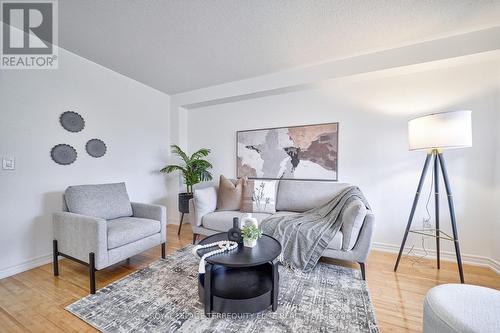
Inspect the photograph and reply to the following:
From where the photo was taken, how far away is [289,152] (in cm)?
302

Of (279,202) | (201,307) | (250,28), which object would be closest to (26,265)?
(201,307)

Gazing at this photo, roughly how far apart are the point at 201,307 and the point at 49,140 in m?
2.41

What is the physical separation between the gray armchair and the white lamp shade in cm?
281

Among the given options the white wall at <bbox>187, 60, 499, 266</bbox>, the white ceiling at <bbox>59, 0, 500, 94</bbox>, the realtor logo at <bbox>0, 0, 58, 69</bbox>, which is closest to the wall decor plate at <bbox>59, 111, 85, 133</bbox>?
→ the realtor logo at <bbox>0, 0, 58, 69</bbox>

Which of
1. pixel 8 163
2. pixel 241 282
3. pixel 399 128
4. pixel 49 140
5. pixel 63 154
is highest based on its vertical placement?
pixel 399 128

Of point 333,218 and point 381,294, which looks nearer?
point 381,294

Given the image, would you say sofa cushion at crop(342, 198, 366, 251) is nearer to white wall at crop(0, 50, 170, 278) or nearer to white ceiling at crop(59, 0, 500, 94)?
white ceiling at crop(59, 0, 500, 94)

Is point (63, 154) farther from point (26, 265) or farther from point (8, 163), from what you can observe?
point (26, 265)

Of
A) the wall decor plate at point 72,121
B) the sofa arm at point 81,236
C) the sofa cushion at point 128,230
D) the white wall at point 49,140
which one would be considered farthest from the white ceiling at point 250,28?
the sofa cushion at point 128,230

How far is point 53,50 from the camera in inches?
88.2

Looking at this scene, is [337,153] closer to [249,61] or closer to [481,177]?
[481,177]

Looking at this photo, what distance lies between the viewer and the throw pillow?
273 cm

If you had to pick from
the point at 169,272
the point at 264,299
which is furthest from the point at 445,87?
the point at 169,272

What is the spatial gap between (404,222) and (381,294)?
45.8 inches
